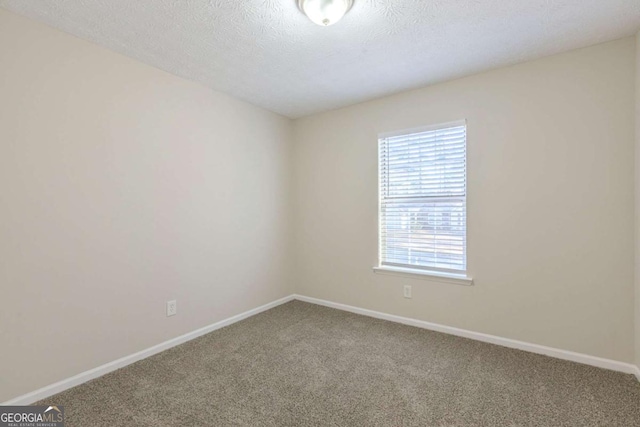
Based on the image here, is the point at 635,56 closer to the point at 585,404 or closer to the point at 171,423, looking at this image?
the point at 585,404

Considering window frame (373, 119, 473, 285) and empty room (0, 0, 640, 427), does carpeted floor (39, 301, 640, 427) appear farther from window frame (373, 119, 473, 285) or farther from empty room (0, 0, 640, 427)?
window frame (373, 119, 473, 285)

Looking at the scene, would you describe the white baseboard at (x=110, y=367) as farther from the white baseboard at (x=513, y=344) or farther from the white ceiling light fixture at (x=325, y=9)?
the white ceiling light fixture at (x=325, y=9)

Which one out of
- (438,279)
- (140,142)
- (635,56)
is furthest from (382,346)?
(635,56)

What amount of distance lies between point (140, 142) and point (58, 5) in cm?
94

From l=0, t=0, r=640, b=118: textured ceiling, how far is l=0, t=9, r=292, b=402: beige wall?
0.27 m

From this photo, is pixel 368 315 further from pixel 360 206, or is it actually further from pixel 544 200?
pixel 544 200

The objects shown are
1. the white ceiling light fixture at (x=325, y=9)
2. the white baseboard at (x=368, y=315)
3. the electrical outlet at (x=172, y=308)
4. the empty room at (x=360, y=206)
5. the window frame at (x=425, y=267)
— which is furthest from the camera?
the window frame at (x=425, y=267)

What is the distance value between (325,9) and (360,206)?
82.3 inches

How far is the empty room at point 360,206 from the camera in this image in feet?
5.96

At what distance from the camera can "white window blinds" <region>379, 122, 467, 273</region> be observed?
2820mm

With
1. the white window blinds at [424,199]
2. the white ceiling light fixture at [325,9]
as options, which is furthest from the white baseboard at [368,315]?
the white ceiling light fixture at [325,9]

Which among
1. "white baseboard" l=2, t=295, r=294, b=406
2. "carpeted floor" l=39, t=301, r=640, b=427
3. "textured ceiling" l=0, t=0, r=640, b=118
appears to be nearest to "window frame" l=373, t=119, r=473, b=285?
"textured ceiling" l=0, t=0, r=640, b=118

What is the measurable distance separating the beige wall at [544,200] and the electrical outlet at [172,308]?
2.06 meters

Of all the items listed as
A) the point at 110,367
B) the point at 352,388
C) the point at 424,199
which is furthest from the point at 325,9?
the point at 110,367
